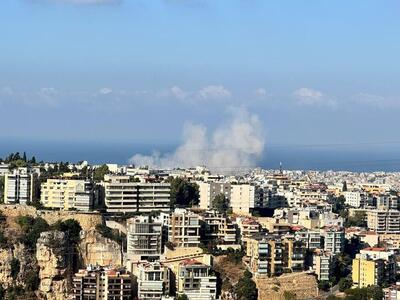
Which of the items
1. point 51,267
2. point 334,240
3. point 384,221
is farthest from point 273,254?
point 384,221

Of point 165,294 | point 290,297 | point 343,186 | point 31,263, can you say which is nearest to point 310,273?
point 290,297

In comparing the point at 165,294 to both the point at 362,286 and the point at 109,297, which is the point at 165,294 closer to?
the point at 109,297

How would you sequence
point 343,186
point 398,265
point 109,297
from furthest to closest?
point 343,186 < point 398,265 < point 109,297

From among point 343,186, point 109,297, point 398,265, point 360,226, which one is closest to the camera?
point 109,297

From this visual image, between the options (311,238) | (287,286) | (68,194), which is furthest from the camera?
(68,194)

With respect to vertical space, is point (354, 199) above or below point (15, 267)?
above

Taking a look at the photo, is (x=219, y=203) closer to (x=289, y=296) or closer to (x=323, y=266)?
(x=323, y=266)
